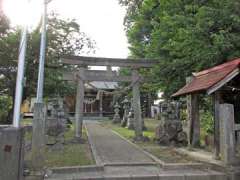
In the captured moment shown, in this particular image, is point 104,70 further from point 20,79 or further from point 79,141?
point 20,79

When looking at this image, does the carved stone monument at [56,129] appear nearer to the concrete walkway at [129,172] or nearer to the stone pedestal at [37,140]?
the concrete walkway at [129,172]

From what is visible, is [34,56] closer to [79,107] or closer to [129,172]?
[79,107]

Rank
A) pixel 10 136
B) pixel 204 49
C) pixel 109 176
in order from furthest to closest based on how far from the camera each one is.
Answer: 1. pixel 204 49
2. pixel 109 176
3. pixel 10 136

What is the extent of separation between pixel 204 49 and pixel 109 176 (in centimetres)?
702

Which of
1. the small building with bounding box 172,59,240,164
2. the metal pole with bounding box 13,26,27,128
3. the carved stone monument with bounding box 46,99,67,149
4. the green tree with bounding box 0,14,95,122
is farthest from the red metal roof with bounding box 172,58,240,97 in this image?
the green tree with bounding box 0,14,95,122

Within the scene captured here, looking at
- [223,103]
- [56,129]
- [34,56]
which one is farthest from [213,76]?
[34,56]

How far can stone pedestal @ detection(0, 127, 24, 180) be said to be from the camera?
657cm

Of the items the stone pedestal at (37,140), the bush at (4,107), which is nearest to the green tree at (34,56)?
the bush at (4,107)

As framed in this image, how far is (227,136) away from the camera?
7.64 metres

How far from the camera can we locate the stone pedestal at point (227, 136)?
7.60 meters

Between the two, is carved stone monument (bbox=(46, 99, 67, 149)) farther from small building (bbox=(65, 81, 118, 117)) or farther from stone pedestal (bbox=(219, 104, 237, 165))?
small building (bbox=(65, 81, 118, 117))

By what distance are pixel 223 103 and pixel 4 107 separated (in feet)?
45.1

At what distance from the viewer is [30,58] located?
55.7 ft

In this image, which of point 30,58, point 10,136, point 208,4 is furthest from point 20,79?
point 208,4
